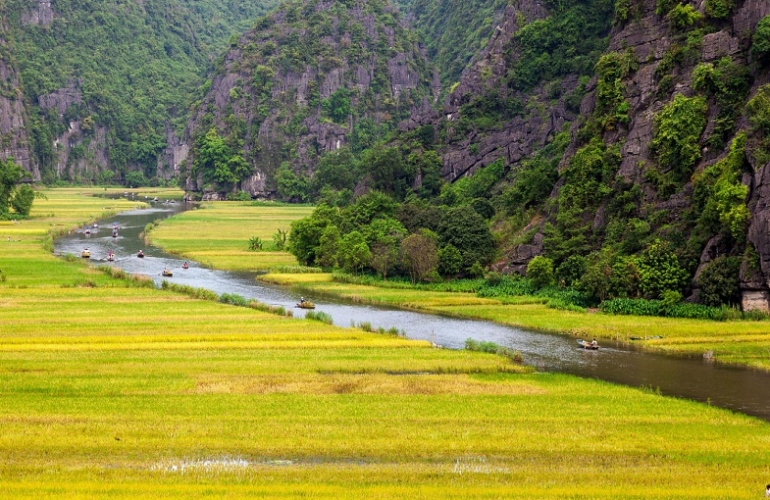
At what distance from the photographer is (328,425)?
129 ft

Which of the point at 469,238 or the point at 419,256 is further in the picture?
the point at 469,238

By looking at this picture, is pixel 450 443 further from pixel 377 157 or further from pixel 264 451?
pixel 377 157

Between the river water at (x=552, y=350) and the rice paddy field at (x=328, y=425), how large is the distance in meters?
2.78

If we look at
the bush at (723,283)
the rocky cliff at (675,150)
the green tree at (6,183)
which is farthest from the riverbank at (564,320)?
the green tree at (6,183)

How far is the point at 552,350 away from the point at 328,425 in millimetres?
21846

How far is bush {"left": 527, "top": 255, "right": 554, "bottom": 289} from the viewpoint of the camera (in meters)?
80.2

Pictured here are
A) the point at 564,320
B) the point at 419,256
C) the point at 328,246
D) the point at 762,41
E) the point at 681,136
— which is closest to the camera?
the point at 564,320

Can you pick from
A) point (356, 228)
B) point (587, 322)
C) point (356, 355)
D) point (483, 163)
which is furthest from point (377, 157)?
point (356, 355)

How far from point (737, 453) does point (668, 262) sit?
36.7 m

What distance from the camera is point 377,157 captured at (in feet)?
420

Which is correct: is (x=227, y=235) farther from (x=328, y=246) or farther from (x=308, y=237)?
(x=328, y=246)

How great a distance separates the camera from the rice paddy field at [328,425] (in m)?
33.0

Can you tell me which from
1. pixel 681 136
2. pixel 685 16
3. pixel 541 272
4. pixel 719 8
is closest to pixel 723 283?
pixel 681 136

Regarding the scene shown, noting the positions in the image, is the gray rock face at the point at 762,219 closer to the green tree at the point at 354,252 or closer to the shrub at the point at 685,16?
the shrub at the point at 685,16
